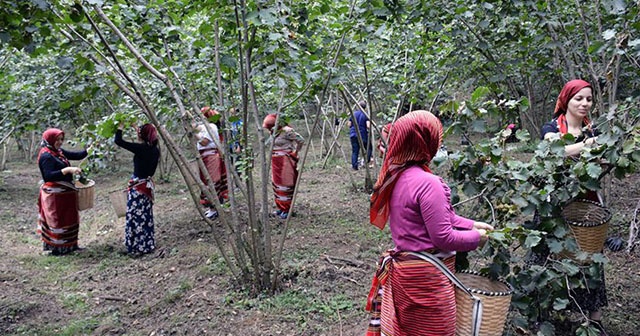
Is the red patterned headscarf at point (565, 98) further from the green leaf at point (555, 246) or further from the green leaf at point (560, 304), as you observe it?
the green leaf at point (560, 304)

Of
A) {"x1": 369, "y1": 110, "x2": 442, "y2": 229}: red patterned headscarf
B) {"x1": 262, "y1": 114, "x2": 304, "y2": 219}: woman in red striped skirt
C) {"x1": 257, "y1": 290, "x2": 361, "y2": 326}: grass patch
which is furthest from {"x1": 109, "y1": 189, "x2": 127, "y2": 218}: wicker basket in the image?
{"x1": 369, "y1": 110, "x2": 442, "y2": 229}: red patterned headscarf

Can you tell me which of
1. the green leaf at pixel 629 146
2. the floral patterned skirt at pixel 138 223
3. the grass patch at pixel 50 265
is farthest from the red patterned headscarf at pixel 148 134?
the green leaf at pixel 629 146

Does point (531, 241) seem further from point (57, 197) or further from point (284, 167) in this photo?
point (57, 197)

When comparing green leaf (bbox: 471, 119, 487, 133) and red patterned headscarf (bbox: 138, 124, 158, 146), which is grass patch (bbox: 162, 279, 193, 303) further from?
green leaf (bbox: 471, 119, 487, 133)

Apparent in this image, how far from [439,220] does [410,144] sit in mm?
372

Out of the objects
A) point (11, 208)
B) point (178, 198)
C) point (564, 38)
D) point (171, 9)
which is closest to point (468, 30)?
point (564, 38)

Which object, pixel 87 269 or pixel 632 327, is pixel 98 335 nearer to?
pixel 87 269

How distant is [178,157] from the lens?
4055 mm

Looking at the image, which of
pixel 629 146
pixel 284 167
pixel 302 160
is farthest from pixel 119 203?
pixel 629 146

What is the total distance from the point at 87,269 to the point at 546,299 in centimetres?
512

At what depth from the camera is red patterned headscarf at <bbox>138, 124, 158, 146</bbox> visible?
6.05 metres

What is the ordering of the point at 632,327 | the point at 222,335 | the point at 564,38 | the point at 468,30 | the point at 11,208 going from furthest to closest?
1. the point at 11,208
2. the point at 564,38
3. the point at 468,30
4. the point at 222,335
5. the point at 632,327

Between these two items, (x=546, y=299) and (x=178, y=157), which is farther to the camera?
(x=178, y=157)

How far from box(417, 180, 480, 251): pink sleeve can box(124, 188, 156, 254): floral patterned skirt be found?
4786 millimetres
